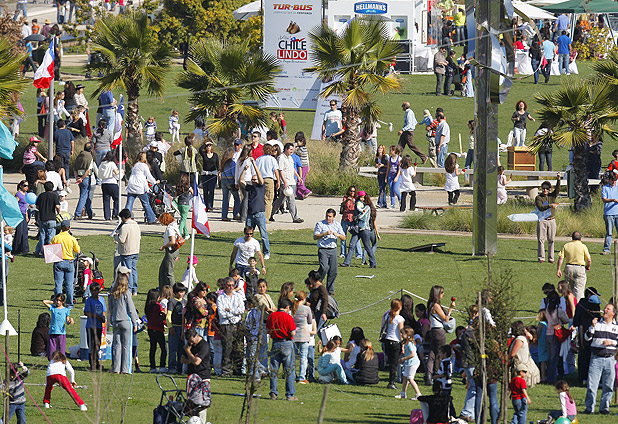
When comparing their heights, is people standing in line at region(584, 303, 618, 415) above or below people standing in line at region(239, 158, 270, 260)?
below

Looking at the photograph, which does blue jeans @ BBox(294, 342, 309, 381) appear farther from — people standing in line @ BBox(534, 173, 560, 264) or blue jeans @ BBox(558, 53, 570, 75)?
blue jeans @ BBox(558, 53, 570, 75)

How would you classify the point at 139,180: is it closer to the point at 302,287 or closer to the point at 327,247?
the point at 302,287

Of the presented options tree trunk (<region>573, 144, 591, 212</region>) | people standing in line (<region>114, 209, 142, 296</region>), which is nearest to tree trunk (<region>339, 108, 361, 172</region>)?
tree trunk (<region>573, 144, 591, 212</region>)

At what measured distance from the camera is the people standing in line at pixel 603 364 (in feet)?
46.1

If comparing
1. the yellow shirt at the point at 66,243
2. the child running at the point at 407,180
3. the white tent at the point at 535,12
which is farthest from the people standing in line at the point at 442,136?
the white tent at the point at 535,12

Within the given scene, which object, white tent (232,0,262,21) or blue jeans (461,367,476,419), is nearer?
blue jeans (461,367,476,419)

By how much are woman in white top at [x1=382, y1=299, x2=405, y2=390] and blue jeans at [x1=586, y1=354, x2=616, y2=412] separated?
243 centimetres

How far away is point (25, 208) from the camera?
22.0m

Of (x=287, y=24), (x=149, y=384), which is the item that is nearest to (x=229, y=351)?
(x=149, y=384)

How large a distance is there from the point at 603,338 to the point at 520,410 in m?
1.95

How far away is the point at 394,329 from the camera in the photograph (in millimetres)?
15039

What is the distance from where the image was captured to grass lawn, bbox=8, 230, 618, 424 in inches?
539

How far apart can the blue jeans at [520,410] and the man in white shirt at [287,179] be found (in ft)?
36.0

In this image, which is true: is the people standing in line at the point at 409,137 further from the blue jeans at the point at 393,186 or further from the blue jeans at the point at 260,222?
the blue jeans at the point at 260,222
